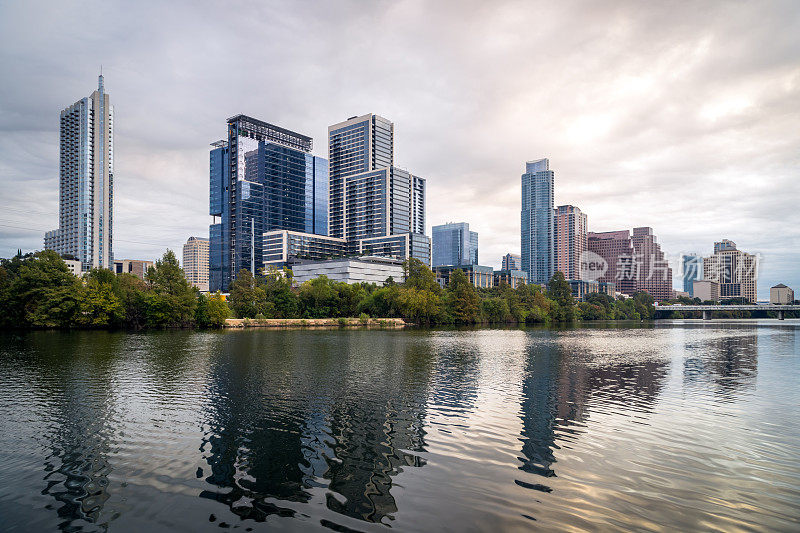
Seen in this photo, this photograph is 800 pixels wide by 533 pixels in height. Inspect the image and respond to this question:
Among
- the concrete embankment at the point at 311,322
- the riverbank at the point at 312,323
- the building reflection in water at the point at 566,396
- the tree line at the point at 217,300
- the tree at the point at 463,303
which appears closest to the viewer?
the building reflection in water at the point at 566,396

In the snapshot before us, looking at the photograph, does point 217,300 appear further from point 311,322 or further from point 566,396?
point 566,396

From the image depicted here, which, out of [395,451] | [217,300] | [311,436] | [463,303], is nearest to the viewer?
[395,451]

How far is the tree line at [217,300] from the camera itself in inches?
3484

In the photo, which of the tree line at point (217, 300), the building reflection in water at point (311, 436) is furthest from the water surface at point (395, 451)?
the tree line at point (217, 300)

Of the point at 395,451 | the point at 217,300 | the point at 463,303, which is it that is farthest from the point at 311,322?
the point at 395,451

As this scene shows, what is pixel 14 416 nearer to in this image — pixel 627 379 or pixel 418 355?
pixel 418 355

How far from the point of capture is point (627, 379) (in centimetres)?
3538

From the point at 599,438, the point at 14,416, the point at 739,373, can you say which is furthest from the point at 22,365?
the point at 739,373

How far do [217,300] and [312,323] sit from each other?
1061 inches

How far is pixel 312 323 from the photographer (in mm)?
125500

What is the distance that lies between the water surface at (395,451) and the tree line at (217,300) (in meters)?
66.3

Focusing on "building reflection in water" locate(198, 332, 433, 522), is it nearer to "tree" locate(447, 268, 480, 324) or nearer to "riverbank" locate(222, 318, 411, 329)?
"riverbank" locate(222, 318, 411, 329)

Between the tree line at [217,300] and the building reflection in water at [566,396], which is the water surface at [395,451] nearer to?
the building reflection in water at [566,396]

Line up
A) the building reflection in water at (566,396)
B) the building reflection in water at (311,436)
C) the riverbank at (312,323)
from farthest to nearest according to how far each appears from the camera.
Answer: the riverbank at (312,323), the building reflection in water at (566,396), the building reflection in water at (311,436)
